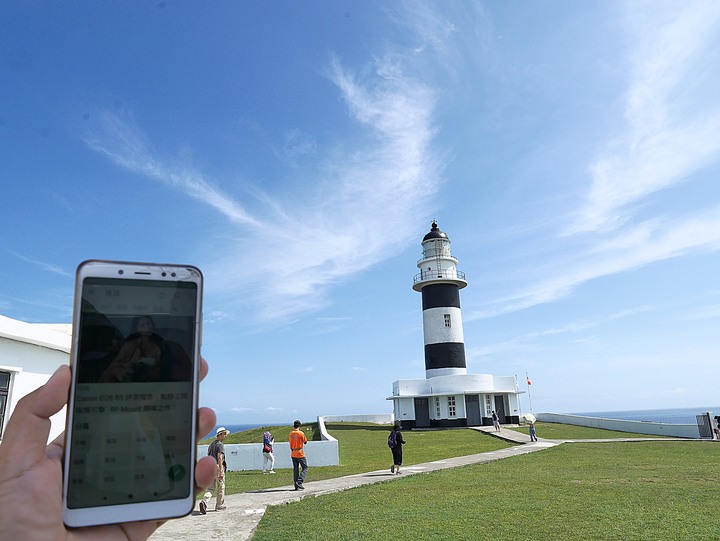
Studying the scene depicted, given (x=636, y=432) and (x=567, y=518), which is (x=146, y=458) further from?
(x=636, y=432)

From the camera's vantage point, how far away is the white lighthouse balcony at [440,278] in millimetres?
38969

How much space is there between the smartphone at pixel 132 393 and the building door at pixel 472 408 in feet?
120

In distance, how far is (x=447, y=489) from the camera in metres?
11.7

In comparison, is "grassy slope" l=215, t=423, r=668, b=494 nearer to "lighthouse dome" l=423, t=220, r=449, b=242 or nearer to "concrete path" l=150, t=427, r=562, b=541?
"concrete path" l=150, t=427, r=562, b=541

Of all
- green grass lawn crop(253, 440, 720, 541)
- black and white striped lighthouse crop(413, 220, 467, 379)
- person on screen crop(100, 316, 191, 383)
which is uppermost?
black and white striped lighthouse crop(413, 220, 467, 379)

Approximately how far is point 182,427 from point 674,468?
1656 cm

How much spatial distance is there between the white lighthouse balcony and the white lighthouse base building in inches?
289

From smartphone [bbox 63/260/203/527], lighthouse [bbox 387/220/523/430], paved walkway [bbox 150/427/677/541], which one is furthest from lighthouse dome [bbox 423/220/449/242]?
smartphone [bbox 63/260/203/527]

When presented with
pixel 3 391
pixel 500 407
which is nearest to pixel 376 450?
pixel 3 391

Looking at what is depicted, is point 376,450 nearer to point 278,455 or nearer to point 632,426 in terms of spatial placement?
point 278,455

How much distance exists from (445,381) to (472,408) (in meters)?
2.90

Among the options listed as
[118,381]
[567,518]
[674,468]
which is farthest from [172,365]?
[674,468]

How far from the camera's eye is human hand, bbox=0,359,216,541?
188 cm

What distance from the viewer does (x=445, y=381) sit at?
120 ft
